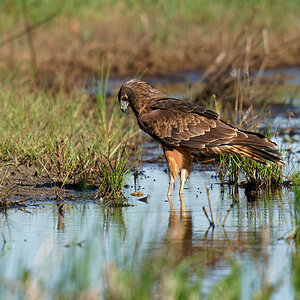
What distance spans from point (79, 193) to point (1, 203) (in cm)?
92

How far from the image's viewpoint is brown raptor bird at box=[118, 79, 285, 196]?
267 inches

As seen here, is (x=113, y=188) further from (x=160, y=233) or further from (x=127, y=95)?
(x=127, y=95)

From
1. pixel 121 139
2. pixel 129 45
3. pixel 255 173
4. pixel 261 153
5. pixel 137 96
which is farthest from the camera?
pixel 129 45

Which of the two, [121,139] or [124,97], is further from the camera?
[121,139]

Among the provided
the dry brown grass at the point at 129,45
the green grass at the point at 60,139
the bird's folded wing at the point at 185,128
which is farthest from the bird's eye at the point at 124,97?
the dry brown grass at the point at 129,45

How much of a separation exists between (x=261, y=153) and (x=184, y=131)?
840 mm

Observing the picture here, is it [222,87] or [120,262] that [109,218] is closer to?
[120,262]

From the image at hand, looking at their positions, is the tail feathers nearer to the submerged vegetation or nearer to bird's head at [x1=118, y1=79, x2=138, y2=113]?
the submerged vegetation

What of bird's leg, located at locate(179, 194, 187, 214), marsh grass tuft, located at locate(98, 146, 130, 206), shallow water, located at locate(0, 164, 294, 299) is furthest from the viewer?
marsh grass tuft, located at locate(98, 146, 130, 206)

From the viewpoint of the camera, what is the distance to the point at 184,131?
7.04 m

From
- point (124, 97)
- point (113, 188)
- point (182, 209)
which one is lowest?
point (182, 209)

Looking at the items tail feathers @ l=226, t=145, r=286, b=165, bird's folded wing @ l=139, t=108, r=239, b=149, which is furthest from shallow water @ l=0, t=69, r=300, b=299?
bird's folded wing @ l=139, t=108, r=239, b=149

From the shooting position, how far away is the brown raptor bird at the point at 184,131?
6770mm

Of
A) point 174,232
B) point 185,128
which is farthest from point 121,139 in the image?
point 174,232
